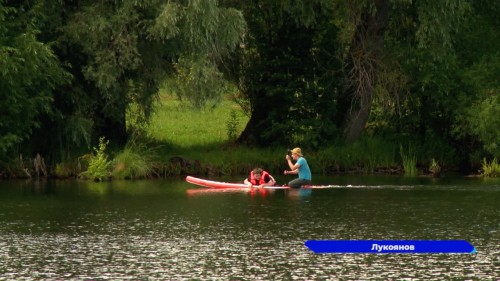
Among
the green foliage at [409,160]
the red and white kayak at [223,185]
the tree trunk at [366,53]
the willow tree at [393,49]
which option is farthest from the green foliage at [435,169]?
the red and white kayak at [223,185]

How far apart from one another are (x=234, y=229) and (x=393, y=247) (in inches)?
174

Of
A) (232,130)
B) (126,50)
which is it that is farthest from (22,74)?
(232,130)

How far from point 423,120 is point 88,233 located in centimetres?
2151

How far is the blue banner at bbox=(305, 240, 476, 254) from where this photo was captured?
19281 millimetres

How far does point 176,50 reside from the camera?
3609 cm

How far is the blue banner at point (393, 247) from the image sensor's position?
63.3 ft

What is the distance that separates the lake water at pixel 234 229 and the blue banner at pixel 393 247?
13 centimetres

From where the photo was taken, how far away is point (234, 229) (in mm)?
22734

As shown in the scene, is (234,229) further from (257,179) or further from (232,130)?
(232,130)

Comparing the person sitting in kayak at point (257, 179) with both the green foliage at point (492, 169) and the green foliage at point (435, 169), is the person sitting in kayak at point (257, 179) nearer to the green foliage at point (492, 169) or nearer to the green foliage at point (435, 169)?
the green foliage at point (435, 169)

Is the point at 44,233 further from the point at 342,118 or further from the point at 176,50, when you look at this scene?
the point at 342,118

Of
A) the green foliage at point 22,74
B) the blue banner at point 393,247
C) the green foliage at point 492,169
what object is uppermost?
the green foliage at point 22,74

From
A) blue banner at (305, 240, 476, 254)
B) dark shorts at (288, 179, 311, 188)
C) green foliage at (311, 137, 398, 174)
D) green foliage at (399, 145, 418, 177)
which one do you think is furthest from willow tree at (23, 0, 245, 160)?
blue banner at (305, 240, 476, 254)

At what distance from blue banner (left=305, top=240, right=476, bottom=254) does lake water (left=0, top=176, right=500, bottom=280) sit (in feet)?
0.44
